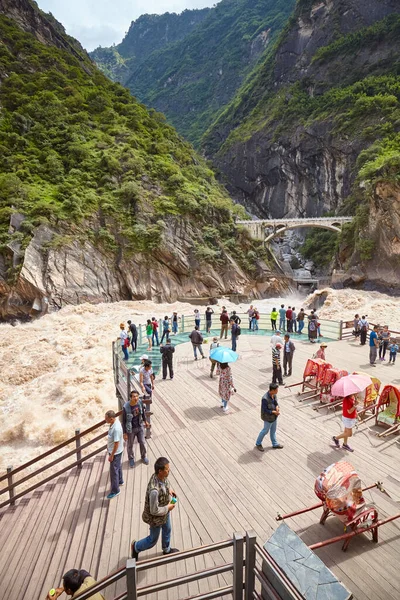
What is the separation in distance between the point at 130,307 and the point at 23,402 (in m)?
17.4

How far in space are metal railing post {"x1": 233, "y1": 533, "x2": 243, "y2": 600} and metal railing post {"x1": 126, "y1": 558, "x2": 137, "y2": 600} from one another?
37.7 inches

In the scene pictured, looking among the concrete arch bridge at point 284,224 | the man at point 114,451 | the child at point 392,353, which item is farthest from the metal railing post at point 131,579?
the concrete arch bridge at point 284,224

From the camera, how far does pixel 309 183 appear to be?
65250 mm

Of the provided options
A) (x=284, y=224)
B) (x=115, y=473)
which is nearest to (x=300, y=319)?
(x=115, y=473)

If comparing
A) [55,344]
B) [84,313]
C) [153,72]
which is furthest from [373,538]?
[153,72]

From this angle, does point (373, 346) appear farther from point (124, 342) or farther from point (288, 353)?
point (124, 342)

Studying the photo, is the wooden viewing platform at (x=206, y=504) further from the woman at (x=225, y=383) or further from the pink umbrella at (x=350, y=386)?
the pink umbrella at (x=350, y=386)

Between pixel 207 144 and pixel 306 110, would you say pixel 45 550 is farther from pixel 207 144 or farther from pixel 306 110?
pixel 207 144

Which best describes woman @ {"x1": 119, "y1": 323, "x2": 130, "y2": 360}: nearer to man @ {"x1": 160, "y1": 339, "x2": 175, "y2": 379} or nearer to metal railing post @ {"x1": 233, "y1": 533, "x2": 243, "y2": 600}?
man @ {"x1": 160, "y1": 339, "x2": 175, "y2": 379}

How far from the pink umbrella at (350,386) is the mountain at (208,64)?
331 feet

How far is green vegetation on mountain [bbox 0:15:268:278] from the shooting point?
110 ft

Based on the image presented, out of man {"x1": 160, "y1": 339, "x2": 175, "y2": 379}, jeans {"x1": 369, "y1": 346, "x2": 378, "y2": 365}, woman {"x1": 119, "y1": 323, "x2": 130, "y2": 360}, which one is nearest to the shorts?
man {"x1": 160, "y1": 339, "x2": 175, "y2": 379}

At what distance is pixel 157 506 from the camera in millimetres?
4074

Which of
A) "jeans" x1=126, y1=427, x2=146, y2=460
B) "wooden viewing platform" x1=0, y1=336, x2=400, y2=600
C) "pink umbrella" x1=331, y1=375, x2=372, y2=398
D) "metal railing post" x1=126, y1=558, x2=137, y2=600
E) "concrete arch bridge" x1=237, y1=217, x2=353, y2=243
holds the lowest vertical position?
"wooden viewing platform" x1=0, y1=336, x2=400, y2=600
